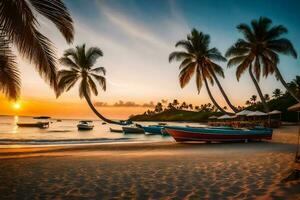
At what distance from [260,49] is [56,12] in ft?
118

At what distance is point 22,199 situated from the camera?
560 cm

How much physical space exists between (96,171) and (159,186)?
2.78 metres

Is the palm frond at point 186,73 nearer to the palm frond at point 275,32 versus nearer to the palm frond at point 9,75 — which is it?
the palm frond at point 275,32

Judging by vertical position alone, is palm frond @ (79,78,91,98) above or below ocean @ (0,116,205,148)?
above

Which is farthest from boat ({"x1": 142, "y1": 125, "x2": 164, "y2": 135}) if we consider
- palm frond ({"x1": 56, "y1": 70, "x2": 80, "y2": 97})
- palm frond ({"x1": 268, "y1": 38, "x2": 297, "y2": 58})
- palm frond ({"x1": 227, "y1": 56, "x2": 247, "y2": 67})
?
palm frond ({"x1": 268, "y1": 38, "x2": 297, "y2": 58})

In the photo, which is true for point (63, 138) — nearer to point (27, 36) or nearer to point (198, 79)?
point (198, 79)

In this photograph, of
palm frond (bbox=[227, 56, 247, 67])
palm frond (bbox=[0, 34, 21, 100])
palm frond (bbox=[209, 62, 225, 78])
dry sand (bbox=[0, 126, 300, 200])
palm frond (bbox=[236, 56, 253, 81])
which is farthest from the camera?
palm frond (bbox=[209, 62, 225, 78])

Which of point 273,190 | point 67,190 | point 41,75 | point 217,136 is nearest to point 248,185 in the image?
point 273,190

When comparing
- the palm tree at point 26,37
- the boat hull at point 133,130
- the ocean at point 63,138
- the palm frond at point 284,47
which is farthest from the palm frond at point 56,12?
the palm frond at point 284,47

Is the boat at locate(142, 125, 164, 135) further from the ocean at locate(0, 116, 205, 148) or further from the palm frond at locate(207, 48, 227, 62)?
the palm frond at locate(207, 48, 227, 62)

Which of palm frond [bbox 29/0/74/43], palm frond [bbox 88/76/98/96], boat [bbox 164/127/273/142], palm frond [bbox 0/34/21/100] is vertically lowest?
boat [bbox 164/127/273/142]

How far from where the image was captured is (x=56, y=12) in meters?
7.50

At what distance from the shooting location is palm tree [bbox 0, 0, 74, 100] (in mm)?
6906

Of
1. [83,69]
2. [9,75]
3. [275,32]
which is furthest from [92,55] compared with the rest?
[9,75]
